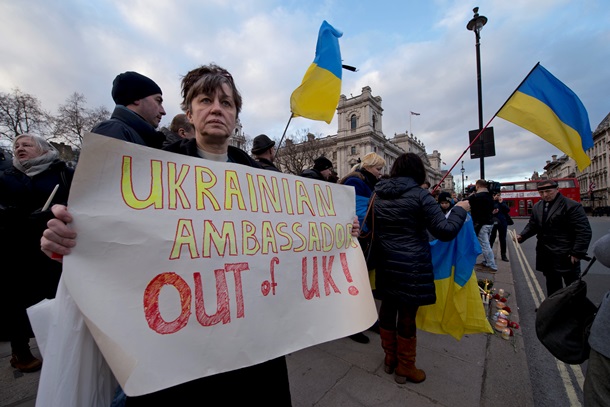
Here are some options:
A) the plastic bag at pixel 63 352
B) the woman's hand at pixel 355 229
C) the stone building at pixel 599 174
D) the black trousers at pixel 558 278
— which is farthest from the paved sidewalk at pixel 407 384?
the stone building at pixel 599 174

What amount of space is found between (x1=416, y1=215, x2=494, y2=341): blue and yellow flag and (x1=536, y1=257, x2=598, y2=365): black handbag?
2.89ft

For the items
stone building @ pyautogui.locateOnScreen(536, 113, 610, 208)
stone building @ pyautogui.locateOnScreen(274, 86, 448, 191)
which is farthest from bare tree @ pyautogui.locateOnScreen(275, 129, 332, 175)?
stone building @ pyautogui.locateOnScreen(536, 113, 610, 208)

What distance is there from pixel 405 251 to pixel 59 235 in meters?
2.37

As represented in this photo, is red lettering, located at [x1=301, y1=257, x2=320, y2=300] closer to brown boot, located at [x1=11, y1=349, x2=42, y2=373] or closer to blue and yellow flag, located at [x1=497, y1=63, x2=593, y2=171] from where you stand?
brown boot, located at [x1=11, y1=349, x2=42, y2=373]

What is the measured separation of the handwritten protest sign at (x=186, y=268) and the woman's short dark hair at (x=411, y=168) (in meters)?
1.47

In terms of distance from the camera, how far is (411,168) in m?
2.46

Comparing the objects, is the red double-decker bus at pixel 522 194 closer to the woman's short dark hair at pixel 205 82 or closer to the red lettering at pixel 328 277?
the red lettering at pixel 328 277

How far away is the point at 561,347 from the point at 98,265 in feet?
8.58

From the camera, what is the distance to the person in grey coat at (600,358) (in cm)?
134

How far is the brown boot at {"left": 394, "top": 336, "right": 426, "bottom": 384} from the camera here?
2400 millimetres

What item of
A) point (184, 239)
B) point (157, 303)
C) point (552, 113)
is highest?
point (552, 113)

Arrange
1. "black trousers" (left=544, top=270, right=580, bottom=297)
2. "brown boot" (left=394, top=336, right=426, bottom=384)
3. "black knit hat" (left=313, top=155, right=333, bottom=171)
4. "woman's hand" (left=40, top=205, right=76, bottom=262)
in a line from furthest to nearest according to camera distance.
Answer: "black knit hat" (left=313, top=155, right=333, bottom=171), "black trousers" (left=544, top=270, right=580, bottom=297), "brown boot" (left=394, top=336, right=426, bottom=384), "woman's hand" (left=40, top=205, right=76, bottom=262)

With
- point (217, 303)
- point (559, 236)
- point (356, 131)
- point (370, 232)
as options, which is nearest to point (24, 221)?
point (217, 303)

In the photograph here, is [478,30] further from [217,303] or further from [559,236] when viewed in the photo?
[217,303]
